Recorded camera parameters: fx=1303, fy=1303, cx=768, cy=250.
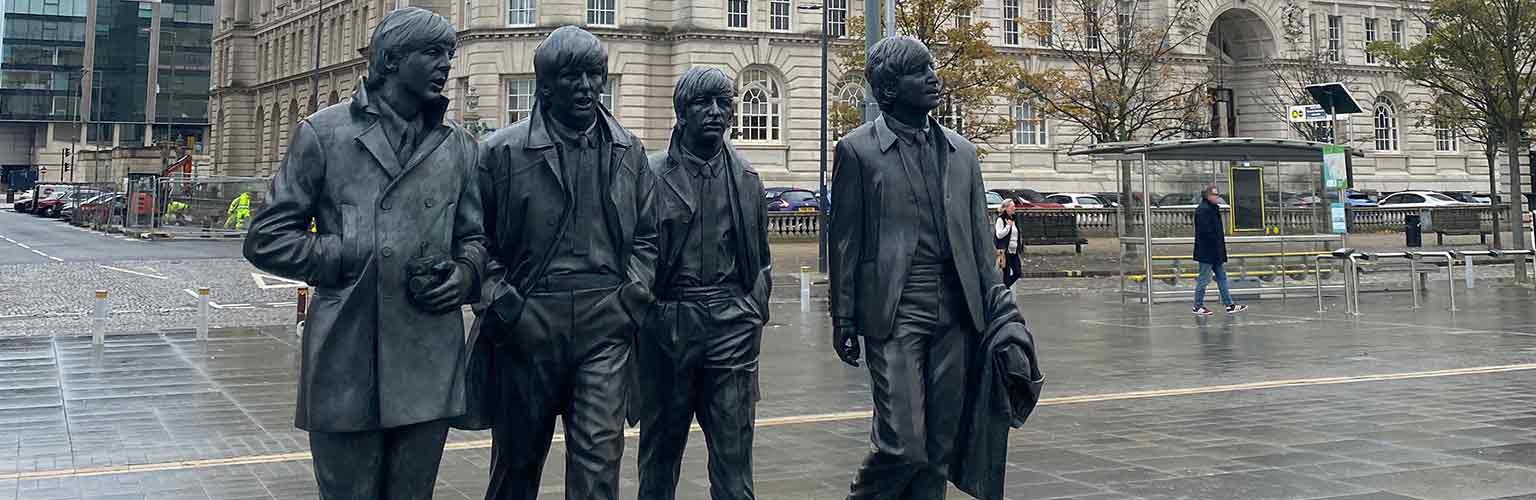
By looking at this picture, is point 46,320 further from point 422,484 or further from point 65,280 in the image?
point 422,484

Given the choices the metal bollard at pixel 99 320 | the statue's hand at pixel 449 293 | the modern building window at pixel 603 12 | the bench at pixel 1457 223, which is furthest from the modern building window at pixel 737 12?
Result: the statue's hand at pixel 449 293

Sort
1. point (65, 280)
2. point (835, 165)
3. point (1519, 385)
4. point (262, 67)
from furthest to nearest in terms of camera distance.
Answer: point (262, 67) → point (65, 280) → point (1519, 385) → point (835, 165)

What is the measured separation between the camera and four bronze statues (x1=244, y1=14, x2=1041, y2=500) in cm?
391

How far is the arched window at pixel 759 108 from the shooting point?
49.7 metres

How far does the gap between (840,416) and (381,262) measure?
5.65 meters

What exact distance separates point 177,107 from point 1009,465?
117850 millimetres

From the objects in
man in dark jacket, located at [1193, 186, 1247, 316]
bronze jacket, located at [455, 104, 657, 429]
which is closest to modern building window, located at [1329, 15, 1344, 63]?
man in dark jacket, located at [1193, 186, 1247, 316]

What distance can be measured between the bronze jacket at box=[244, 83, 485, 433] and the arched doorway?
56783 mm

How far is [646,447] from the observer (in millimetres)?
5488

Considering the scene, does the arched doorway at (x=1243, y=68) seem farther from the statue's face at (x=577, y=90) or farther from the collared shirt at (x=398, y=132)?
the collared shirt at (x=398, y=132)

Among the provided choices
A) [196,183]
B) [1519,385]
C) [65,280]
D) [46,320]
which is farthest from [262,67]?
[1519,385]

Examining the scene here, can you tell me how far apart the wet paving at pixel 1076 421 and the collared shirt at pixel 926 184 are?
2.06 meters

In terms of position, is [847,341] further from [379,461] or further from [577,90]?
[379,461]

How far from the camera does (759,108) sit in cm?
5012
